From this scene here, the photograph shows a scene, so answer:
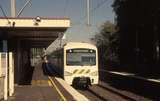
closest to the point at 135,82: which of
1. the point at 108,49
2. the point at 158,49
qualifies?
the point at 158,49

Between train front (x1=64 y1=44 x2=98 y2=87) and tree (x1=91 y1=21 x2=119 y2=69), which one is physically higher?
tree (x1=91 y1=21 x2=119 y2=69)

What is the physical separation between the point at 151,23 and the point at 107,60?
1652cm

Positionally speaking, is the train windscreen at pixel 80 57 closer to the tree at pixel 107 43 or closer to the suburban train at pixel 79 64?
the suburban train at pixel 79 64

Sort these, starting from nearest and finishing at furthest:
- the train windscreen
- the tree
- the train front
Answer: the train front < the train windscreen < the tree

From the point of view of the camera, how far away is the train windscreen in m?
32.3

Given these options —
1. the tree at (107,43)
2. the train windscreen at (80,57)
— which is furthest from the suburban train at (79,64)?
the tree at (107,43)

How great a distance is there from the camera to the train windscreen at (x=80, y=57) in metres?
32.3

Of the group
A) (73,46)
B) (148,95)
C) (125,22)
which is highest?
(125,22)

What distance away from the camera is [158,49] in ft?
190

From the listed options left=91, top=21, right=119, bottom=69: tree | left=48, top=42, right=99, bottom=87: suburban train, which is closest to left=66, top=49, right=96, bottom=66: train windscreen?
left=48, top=42, right=99, bottom=87: suburban train

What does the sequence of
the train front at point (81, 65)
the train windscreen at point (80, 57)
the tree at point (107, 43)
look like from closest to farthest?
1. the train front at point (81, 65)
2. the train windscreen at point (80, 57)
3. the tree at point (107, 43)

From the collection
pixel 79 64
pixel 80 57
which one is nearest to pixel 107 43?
pixel 80 57

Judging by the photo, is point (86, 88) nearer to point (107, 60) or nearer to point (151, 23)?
point (151, 23)

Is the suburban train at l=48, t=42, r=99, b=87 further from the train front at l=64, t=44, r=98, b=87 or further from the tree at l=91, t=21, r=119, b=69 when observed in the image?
the tree at l=91, t=21, r=119, b=69
